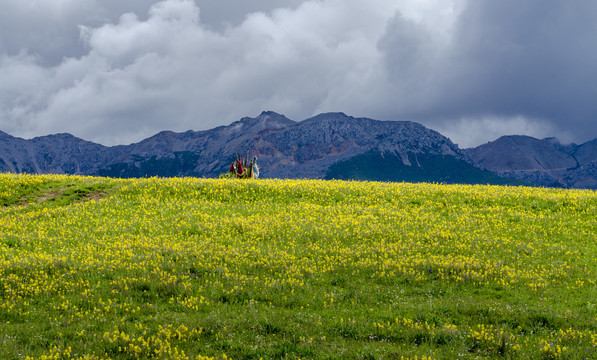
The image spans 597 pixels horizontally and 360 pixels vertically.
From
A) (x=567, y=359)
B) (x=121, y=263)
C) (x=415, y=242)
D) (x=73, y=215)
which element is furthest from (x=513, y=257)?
(x=73, y=215)

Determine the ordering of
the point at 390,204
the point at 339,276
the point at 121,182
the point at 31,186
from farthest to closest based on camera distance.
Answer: the point at 121,182
the point at 31,186
the point at 390,204
the point at 339,276

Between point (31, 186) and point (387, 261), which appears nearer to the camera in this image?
point (387, 261)

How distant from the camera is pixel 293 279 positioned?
14445mm

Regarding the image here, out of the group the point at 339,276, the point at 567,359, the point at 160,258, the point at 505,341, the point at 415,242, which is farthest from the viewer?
the point at 415,242

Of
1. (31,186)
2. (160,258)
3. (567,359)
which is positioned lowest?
(567,359)

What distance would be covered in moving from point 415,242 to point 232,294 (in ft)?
31.4

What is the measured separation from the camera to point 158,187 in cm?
3036

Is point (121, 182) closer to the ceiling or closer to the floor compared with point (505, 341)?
closer to the ceiling

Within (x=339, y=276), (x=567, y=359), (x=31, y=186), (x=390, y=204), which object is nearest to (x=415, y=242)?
(x=339, y=276)

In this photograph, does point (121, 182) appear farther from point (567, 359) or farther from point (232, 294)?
point (567, 359)

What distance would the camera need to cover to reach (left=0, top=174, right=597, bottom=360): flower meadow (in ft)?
33.8

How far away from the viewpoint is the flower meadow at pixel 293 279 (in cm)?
1030

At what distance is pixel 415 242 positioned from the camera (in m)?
19.7

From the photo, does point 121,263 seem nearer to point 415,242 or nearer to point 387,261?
point 387,261
